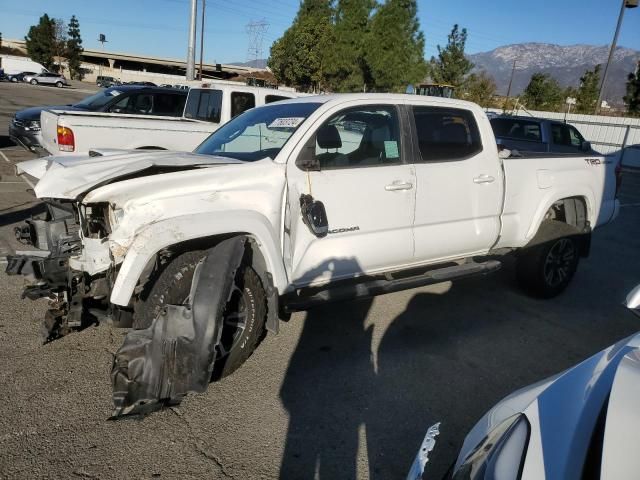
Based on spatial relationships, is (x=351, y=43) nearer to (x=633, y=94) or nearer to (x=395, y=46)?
(x=395, y=46)

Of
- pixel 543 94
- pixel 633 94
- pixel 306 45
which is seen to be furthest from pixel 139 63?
pixel 633 94

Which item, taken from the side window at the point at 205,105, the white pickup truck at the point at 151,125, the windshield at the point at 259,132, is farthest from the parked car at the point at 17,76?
the windshield at the point at 259,132

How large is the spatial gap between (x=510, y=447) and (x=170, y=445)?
1900 mm

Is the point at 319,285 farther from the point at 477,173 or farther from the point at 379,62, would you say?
the point at 379,62

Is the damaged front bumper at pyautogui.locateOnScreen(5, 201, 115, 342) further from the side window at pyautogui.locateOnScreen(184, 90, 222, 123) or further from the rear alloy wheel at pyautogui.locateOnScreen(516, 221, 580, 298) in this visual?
the side window at pyautogui.locateOnScreen(184, 90, 222, 123)

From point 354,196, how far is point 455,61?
39133 millimetres

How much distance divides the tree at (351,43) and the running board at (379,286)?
24.0 meters

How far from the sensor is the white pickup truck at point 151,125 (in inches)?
292

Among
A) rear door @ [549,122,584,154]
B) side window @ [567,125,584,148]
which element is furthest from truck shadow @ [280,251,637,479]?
side window @ [567,125,584,148]

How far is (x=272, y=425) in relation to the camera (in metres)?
3.01

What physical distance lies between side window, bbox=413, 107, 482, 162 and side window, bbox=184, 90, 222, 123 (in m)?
5.32

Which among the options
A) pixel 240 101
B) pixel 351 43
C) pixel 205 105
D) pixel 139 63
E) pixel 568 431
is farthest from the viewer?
pixel 139 63

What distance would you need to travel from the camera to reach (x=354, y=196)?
3.76 m

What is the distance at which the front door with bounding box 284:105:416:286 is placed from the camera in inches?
140
